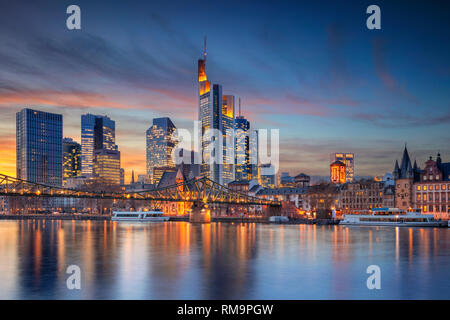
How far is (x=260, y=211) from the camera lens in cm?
18700

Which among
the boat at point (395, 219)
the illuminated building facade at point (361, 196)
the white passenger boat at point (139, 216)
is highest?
the illuminated building facade at point (361, 196)

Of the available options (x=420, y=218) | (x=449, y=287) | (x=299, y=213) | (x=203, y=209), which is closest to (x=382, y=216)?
(x=420, y=218)

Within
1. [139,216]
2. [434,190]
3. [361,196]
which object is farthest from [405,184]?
[139,216]

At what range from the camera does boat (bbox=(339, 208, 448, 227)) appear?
10869 centimetres

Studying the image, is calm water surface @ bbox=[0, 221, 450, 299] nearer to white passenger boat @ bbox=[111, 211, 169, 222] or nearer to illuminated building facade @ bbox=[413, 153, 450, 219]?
illuminated building facade @ bbox=[413, 153, 450, 219]

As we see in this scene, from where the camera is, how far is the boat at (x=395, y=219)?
108694 millimetres

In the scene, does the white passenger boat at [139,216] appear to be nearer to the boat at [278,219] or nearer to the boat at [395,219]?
the boat at [278,219]

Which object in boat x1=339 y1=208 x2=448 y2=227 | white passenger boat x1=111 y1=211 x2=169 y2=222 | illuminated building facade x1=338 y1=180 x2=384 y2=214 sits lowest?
white passenger boat x1=111 y1=211 x2=169 y2=222

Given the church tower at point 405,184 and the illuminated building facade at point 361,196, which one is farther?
the illuminated building facade at point 361,196

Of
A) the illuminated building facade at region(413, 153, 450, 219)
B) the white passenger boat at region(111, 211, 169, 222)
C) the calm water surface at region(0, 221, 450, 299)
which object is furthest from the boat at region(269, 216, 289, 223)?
the calm water surface at region(0, 221, 450, 299)

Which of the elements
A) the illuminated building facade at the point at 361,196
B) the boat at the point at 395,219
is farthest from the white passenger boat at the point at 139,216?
the boat at the point at 395,219

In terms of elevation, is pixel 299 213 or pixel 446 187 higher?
pixel 446 187
